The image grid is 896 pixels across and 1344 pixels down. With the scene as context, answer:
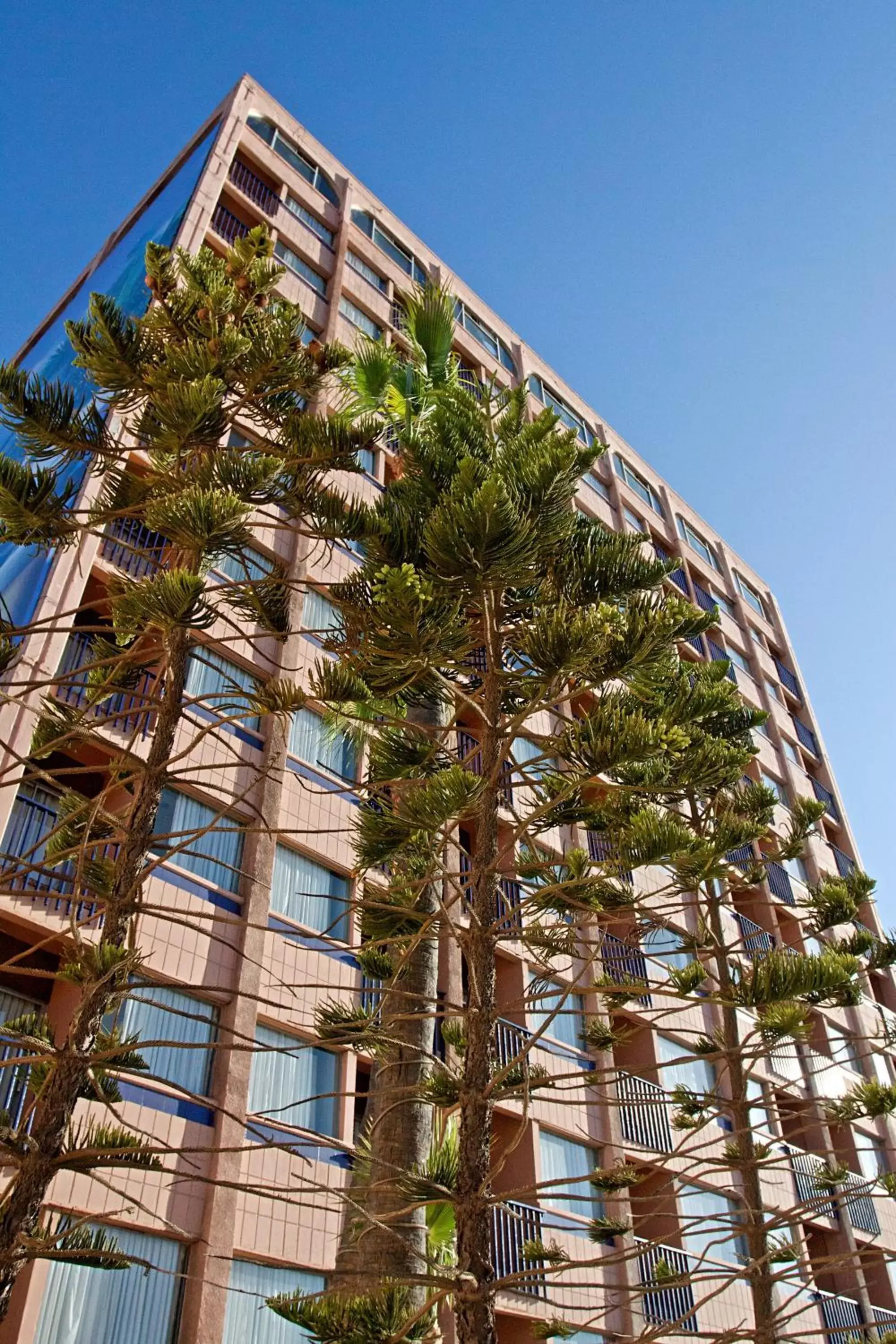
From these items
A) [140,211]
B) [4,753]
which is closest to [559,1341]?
[4,753]

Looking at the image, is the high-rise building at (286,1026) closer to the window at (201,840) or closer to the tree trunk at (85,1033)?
the window at (201,840)

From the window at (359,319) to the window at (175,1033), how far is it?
13.8 m

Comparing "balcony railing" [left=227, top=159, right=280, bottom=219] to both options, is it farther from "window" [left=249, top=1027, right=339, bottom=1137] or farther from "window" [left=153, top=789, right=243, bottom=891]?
"window" [left=249, top=1027, right=339, bottom=1137]

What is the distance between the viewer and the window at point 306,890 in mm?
12641

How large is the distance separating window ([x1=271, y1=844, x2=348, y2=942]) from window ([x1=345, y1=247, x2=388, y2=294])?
13504 millimetres

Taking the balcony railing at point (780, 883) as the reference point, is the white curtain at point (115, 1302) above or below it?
below

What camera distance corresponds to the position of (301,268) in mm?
20141

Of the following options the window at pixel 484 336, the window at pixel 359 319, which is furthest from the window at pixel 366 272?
the window at pixel 484 336

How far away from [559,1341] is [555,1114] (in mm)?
2730

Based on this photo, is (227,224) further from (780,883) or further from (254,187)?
(780,883)

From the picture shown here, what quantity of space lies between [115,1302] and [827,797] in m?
26.5

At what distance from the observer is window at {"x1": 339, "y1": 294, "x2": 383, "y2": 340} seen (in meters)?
20.3

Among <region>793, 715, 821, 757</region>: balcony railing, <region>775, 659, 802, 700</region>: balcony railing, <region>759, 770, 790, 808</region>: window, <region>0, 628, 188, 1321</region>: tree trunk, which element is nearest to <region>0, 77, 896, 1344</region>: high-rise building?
<region>0, 628, 188, 1321</region>: tree trunk

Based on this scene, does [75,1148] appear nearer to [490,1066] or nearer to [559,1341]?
[490,1066]
